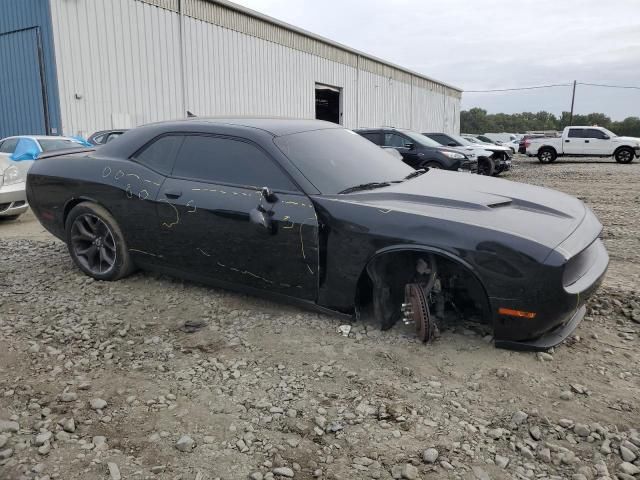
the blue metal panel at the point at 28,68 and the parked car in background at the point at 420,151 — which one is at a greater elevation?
the blue metal panel at the point at 28,68

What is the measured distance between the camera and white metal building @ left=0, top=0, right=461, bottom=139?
13766mm

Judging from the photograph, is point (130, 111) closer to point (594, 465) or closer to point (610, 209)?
point (610, 209)

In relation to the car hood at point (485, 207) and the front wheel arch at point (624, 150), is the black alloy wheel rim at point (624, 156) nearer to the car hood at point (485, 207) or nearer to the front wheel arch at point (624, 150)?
the front wheel arch at point (624, 150)

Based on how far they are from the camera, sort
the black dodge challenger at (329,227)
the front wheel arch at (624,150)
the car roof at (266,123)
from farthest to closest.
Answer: the front wheel arch at (624,150) < the car roof at (266,123) < the black dodge challenger at (329,227)

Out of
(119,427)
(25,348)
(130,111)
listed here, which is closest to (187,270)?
(25,348)

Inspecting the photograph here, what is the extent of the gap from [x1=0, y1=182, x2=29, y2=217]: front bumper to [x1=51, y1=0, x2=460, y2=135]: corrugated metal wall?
23.0ft

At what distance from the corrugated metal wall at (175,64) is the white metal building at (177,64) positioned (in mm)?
28

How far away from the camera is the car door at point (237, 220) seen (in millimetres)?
3424

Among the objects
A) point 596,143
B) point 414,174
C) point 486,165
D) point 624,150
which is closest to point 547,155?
point 596,143

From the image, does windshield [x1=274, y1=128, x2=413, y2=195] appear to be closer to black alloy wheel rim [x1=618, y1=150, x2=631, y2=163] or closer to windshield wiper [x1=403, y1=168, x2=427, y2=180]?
windshield wiper [x1=403, y1=168, x2=427, y2=180]

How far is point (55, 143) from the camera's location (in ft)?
33.4

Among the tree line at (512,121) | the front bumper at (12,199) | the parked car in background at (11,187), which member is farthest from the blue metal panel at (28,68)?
the tree line at (512,121)

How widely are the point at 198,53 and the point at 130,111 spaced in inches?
134

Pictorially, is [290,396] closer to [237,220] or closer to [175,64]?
[237,220]
